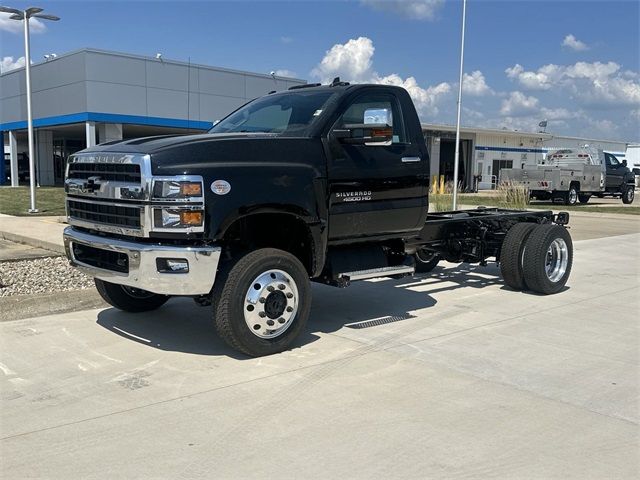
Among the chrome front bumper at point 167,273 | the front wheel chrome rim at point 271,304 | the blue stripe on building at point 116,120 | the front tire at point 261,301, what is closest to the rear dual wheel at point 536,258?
the front tire at point 261,301

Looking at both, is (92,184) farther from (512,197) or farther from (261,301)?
(512,197)

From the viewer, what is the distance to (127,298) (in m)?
6.53

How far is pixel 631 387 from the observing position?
15.6 feet

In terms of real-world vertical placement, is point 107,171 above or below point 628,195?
above

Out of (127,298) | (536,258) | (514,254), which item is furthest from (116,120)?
(536,258)

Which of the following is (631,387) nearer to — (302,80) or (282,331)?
(282,331)

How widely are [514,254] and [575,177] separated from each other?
2183 cm

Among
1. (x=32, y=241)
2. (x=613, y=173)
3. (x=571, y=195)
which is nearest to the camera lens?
(x=32, y=241)

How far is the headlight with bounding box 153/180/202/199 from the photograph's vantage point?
4.74 metres

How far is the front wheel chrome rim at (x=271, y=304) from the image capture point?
202 inches

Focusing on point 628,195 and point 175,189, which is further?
point 628,195

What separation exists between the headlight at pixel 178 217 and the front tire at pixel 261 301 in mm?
544

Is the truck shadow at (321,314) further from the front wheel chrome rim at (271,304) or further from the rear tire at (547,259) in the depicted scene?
the rear tire at (547,259)

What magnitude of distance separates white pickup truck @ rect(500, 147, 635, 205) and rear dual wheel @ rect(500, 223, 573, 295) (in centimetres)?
1716
